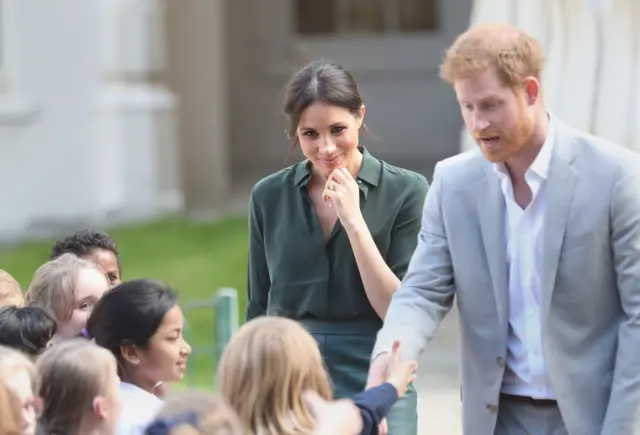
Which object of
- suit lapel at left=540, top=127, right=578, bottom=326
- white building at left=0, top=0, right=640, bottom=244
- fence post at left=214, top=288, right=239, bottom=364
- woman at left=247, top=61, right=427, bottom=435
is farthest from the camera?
white building at left=0, top=0, right=640, bottom=244

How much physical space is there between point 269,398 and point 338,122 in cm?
103

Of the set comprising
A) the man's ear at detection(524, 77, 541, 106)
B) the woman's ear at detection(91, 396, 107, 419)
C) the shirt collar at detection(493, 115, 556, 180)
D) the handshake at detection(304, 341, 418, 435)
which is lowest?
the woman's ear at detection(91, 396, 107, 419)

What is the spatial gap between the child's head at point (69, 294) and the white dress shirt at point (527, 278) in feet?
4.73

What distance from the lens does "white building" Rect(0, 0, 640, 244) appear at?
823cm

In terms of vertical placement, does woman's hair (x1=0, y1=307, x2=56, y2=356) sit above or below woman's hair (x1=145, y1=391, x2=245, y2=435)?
below

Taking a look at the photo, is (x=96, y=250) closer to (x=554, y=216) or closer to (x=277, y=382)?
(x=277, y=382)

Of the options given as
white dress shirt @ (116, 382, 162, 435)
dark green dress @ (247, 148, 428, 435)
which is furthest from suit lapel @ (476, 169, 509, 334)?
white dress shirt @ (116, 382, 162, 435)

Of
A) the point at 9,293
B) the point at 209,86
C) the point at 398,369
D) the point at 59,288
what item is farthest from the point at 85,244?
the point at 209,86

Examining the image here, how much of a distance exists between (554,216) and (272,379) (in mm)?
759

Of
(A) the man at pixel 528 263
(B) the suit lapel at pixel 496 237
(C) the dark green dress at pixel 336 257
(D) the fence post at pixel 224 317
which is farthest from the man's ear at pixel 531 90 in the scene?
(D) the fence post at pixel 224 317

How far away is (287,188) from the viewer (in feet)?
14.0

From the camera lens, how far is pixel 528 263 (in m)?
3.47

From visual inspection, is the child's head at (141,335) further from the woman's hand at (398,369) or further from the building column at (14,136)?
the building column at (14,136)

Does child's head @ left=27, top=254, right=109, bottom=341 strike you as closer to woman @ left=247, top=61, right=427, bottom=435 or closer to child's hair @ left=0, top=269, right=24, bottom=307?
child's hair @ left=0, top=269, right=24, bottom=307
